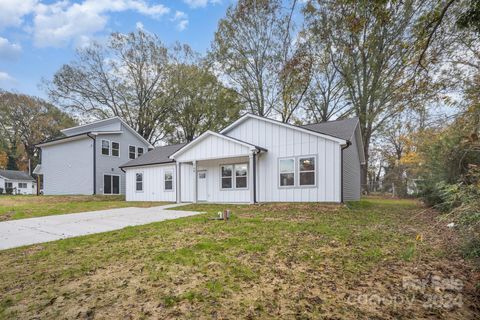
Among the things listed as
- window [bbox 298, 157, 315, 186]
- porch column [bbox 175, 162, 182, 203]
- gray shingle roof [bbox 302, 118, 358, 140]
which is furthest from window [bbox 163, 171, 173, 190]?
gray shingle roof [bbox 302, 118, 358, 140]

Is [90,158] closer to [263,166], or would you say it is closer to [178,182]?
[178,182]

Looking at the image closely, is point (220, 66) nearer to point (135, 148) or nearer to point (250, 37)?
point (250, 37)

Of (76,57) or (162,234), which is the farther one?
(76,57)

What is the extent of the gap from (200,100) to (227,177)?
51.6 feet

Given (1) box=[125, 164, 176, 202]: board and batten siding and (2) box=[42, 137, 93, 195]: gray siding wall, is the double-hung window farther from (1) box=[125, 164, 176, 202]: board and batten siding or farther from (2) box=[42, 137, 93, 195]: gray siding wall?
(2) box=[42, 137, 93, 195]: gray siding wall

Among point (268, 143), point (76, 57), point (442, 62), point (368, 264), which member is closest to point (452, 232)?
point (368, 264)

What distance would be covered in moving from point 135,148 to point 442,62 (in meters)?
23.3

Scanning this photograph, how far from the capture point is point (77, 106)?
26969 millimetres

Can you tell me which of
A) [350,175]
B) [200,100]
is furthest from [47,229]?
[200,100]

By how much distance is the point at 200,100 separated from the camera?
91.6 feet

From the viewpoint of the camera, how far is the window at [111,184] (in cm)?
2106

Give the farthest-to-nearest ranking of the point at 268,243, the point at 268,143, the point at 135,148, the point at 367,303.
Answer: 1. the point at 135,148
2. the point at 268,143
3. the point at 268,243
4. the point at 367,303

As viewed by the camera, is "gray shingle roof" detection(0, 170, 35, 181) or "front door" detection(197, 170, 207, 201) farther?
"gray shingle roof" detection(0, 170, 35, 181)

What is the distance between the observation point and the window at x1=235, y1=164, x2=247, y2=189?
1398cm
